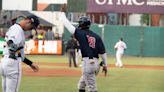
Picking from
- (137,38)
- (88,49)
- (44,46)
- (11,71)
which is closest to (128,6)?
(137,38)

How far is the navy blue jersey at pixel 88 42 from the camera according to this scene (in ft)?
38.2

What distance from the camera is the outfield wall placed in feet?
158

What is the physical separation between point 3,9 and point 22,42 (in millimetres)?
44793

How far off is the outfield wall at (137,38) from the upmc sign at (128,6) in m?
7.20

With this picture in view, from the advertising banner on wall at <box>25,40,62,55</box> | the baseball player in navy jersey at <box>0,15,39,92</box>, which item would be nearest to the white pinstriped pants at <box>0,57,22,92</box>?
the baseball player in navy jersey at <box>0,15,39,92</box>

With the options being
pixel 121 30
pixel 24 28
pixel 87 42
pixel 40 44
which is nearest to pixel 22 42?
pixel 24 28

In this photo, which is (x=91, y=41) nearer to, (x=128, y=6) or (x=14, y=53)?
(x=14, y=53)

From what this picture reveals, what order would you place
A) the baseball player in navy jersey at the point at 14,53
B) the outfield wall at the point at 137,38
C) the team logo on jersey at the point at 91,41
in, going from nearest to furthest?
the baseball player in navy jersey at the point at 14,53
the team logo on jersey at the point at 91,41
the outfield wall at the point at 137,38

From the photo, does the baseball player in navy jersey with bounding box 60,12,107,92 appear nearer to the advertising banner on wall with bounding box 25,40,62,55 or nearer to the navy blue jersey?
the navy blue jersey

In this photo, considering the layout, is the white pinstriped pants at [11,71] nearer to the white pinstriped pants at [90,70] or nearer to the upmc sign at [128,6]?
the white pinstriped pants at [90,70]

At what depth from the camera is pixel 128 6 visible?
41.1 metres

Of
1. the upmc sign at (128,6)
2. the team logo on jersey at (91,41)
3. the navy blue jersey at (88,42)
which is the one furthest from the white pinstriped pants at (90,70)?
the upmc sign at (128,6)

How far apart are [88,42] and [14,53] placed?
9.51ft

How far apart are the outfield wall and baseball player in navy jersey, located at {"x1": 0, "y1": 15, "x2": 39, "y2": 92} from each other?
39095 millimetres
